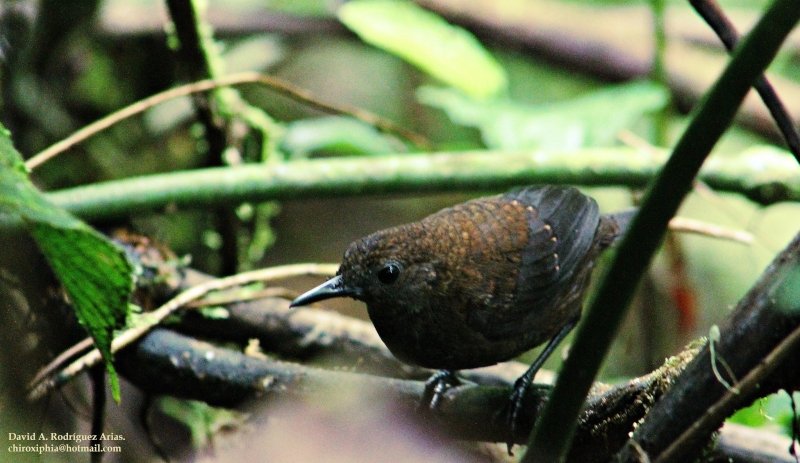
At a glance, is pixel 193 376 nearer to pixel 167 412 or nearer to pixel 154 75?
pixel 167 412

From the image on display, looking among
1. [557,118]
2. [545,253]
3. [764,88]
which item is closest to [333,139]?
[557,118]

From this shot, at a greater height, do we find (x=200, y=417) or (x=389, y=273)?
(x=389, y=273)

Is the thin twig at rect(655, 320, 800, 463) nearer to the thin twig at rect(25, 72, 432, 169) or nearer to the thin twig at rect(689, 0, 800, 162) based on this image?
the thin twig at rect(689, 0, 800, 162)

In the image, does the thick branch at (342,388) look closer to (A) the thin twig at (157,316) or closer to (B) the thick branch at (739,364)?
(A) the thin twig at (157,316)

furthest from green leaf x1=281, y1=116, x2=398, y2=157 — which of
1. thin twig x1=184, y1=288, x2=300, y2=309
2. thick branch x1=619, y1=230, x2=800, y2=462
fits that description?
thick branch x1=619, y1=230, x2=800, y2=462

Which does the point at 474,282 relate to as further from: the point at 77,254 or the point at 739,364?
the point at 77,254

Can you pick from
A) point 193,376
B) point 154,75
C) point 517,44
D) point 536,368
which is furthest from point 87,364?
point 517,44

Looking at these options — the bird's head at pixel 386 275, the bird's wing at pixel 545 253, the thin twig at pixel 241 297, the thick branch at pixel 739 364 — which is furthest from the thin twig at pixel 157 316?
the thick branch at pixel 739 364
